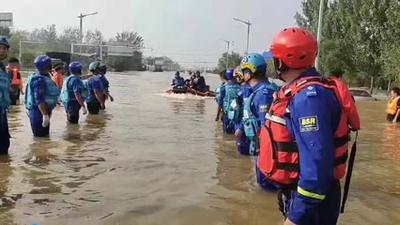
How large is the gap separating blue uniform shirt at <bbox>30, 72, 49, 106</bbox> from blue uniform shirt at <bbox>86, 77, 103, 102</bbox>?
18.9ft

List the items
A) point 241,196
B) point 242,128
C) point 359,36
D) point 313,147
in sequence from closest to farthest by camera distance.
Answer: point 313,147 < point 241,196 < point 242,128 < point 359,36

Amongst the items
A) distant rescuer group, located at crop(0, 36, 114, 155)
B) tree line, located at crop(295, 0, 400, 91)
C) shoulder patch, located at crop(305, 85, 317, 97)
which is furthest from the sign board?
shoulder patch, located at crop(305, 85, 317, 97)

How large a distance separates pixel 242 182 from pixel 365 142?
6.29 meters

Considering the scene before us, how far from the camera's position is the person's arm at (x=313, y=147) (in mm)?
2615

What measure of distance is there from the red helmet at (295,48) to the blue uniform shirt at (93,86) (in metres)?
12.3

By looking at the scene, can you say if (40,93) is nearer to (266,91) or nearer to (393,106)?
(266,91)

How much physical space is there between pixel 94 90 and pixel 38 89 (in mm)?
5917

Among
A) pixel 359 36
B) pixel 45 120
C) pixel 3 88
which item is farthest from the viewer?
pixel 359 36

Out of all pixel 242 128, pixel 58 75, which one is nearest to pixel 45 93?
pixel 242 128

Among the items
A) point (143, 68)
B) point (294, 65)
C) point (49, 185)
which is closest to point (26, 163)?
point (49, 185)

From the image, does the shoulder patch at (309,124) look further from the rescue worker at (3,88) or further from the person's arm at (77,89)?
the person's arm at (77,89)

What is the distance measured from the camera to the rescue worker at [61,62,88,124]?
11.4 meters

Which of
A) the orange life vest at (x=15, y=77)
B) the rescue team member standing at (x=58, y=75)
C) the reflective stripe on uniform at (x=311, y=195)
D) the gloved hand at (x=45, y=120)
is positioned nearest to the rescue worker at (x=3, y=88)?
the gloved hand at (x=45, y=120)

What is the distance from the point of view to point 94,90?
14.8 metres
